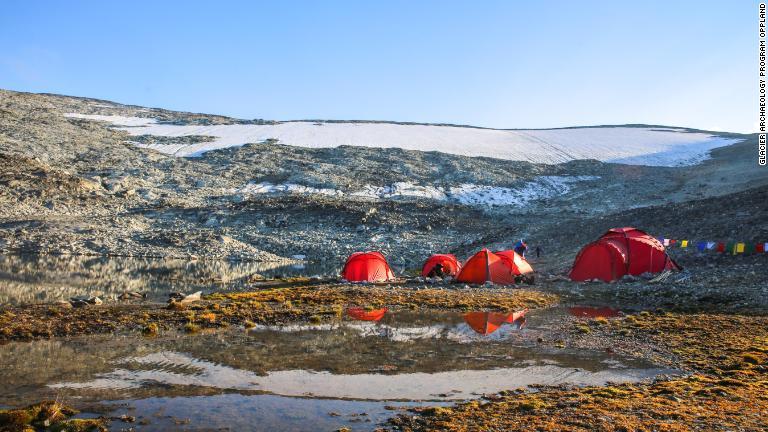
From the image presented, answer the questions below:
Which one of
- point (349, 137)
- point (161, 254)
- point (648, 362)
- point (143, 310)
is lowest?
point (161, 254)

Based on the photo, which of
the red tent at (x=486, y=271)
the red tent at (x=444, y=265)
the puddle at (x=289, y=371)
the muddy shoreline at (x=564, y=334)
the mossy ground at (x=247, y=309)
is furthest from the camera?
the red tent at (x=444, y=265)

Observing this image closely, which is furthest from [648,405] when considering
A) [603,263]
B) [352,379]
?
[603,263]

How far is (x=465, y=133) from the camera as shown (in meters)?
90.6

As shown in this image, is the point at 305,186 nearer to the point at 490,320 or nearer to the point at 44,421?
the point at 490,320

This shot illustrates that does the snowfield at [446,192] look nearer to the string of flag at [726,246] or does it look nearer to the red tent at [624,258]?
the string of flag at [726,246]

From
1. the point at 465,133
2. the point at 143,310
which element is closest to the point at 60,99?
the point at 465,133

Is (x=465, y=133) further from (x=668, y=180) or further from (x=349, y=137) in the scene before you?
(x=668, y=180)

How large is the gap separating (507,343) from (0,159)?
4798 centimetres

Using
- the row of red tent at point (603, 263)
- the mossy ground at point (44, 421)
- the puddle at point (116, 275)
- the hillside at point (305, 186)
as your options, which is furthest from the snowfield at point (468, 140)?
the mossy ground at point (44, 421)

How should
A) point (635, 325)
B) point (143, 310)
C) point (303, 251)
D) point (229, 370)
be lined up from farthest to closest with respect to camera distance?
point (303, 251)
point (143, 310)
point (635, 325)
point (229, 370)

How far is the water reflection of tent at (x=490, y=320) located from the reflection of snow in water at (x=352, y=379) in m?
3.47

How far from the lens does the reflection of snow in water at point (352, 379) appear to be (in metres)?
8.31

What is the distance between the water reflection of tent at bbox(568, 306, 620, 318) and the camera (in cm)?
1529

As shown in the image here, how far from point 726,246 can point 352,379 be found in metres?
18.9
